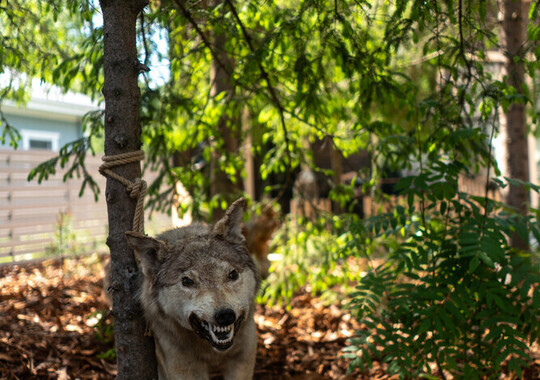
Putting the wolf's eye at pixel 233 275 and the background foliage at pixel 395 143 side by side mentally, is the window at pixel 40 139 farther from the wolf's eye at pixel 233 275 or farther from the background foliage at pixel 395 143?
the wolf's eye at pixel 233 275

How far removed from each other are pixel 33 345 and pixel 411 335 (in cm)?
386

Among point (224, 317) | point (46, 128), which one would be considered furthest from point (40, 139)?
point (224, 317)

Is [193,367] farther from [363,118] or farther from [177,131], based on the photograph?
[177,131]

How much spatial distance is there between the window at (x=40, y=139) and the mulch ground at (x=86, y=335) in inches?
291

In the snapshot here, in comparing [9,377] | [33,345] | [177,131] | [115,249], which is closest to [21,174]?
[177,131]

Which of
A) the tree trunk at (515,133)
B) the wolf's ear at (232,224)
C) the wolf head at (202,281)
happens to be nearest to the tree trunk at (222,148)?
the wolf's ear at (232,224)

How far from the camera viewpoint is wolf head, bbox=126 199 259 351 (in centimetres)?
267

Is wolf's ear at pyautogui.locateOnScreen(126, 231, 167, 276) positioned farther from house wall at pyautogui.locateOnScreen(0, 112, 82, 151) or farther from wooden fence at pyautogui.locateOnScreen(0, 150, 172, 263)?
house wall at pyautogui.locateOnScreen(0, 112, 82, 151)

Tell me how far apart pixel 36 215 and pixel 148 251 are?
8.62 m

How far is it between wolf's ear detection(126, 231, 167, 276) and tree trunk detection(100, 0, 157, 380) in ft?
0.63

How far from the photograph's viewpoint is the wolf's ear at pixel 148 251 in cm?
285

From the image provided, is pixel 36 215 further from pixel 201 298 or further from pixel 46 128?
pixel 201 298

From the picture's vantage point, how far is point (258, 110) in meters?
6.14

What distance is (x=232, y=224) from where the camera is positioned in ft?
10.7
